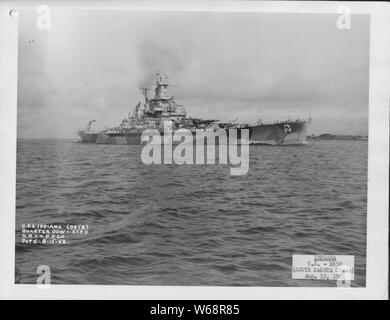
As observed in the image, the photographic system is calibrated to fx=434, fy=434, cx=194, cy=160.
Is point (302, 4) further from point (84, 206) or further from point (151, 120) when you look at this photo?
point (84, 206)

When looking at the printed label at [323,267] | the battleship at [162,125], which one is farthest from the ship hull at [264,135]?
the printed label at [323,267]

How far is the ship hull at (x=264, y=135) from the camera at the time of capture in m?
1.62

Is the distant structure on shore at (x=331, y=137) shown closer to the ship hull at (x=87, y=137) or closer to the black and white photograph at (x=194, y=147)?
the black and white photograph at (x=194, y=147)

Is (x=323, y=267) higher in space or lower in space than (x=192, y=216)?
lower

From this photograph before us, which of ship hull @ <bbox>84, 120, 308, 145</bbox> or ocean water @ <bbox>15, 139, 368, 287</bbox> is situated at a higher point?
ship hull @ <bbox>84, 120, 308, 145</bbox>

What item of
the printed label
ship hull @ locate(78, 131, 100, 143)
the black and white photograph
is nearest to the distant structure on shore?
the black and white photograph

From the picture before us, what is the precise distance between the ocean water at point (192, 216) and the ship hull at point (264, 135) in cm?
3

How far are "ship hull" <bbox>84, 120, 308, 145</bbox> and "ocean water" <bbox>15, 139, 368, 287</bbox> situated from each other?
3cm

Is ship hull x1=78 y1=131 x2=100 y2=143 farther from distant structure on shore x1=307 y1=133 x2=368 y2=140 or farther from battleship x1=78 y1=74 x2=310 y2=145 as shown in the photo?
distant structure on shore x1=307 y1=133 x2=368 y2=140

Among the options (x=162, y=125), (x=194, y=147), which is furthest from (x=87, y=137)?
(x=194, y=147)

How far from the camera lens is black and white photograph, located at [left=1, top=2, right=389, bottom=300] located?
161 centimetres

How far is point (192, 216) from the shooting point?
163cm

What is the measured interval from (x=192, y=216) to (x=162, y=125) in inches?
14.3

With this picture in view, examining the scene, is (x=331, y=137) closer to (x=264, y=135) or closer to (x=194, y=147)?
(x=264, y=135)
